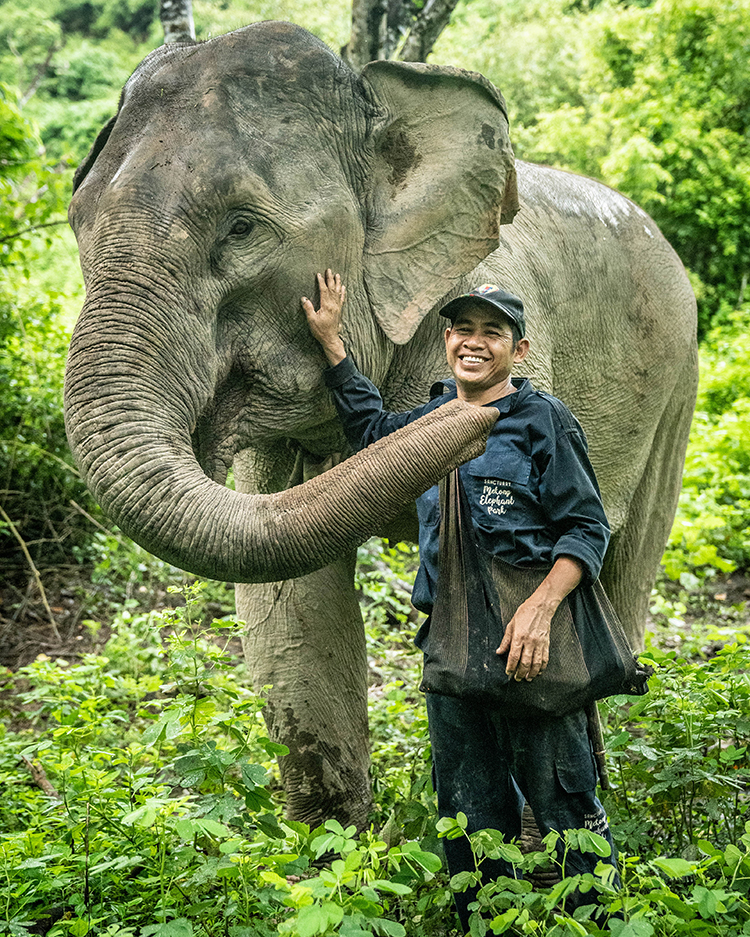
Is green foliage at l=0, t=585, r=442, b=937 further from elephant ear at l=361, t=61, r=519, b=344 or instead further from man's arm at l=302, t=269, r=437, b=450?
elephant ear at l=361, t=61, r=519, b=344

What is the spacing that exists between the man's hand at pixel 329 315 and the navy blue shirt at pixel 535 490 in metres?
0.57

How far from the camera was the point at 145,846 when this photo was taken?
Result: 2902 millimetres

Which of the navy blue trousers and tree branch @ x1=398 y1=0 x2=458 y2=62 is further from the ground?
tree branch @ x1=398 y1=0 x2=458 y2=62

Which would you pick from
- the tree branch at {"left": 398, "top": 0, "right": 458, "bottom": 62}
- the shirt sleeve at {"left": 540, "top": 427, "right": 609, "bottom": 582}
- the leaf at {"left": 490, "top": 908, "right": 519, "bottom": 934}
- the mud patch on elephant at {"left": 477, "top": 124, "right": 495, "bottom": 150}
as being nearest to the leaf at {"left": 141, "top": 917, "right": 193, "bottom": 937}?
the leaf at {"left": 490, "top": 908, "right": 519, "bottom": 934}

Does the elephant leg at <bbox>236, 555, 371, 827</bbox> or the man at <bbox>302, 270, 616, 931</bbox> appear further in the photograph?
the elephant leg at <bbox>236, 555, 371, 827</bbox>

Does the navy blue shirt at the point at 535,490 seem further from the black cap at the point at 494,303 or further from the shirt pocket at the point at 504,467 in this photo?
the black cap at the point at 494,303

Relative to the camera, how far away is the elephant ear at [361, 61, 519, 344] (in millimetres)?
3266

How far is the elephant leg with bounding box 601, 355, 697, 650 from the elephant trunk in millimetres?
2846

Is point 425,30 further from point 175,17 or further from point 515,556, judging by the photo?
point 515,556

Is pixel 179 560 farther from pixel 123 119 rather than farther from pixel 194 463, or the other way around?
pixel 123 119

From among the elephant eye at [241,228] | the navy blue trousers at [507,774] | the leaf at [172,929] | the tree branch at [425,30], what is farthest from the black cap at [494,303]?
the tree branch at [425,30]

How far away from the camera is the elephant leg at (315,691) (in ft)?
12.3

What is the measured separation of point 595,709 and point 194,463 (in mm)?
1339

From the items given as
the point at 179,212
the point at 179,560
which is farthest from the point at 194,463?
the point at 179,212
